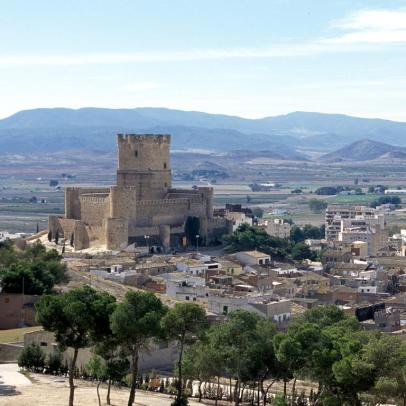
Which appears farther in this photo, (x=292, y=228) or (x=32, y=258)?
(x=292, y=228)

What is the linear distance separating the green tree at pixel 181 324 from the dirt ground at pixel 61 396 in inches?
46.0

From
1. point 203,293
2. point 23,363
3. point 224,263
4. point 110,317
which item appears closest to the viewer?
point 110,317

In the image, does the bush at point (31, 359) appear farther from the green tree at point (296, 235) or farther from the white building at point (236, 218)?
the green tree at point (296, 235)

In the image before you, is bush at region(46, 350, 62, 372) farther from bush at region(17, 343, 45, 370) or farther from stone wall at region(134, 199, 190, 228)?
stone wall at region(134, 199, 190, 228)

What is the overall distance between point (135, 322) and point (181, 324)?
58.9 inches

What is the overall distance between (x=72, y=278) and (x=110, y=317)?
20044 millimetres

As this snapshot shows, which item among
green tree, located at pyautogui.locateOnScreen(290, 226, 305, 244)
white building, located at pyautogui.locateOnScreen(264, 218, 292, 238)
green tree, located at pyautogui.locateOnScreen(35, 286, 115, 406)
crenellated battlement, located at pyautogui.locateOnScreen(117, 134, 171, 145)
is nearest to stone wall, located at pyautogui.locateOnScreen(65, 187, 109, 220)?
crenellated battlement, located at pyautogui.locateOnScreen(117, 134, 171, 145)

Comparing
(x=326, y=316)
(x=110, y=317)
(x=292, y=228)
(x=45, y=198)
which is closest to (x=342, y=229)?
(x=292, y=228)

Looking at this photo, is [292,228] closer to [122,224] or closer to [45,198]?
[122,224]

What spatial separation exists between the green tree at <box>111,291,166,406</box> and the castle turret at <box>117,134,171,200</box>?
34.9m

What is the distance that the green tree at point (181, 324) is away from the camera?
32375mm

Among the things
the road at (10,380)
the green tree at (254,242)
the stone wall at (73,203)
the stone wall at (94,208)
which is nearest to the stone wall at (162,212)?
the stone wall at (94,208)

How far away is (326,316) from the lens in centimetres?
3934

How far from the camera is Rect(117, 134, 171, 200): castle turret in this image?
222 ft
